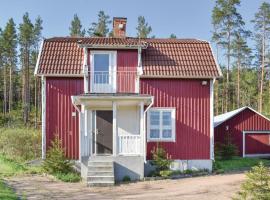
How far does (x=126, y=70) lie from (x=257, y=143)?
38.6 ft

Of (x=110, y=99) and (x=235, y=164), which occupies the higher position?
(x=110, y=99)

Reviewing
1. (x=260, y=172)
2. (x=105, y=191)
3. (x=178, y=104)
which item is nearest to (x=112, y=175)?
(x=105, y=191)

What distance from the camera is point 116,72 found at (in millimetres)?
19625

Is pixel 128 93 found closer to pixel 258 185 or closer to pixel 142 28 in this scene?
pixel 258 185

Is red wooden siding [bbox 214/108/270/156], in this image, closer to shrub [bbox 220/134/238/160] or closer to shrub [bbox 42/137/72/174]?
shrub [bbox 220/134/238/160]

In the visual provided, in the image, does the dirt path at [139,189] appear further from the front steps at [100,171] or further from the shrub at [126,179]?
the shrub at [126,179]

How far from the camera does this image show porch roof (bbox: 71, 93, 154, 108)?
17.5 meters

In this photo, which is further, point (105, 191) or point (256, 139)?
point (256, 139)

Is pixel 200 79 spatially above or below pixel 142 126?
above

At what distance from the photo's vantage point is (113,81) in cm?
1948

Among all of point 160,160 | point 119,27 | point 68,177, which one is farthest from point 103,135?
point 119,27

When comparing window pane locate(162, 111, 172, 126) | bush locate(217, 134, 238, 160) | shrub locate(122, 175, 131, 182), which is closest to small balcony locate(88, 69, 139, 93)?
window pane locate(162, 111, 172, 126)

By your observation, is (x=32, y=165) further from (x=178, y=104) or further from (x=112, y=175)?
(x=178, y=104)

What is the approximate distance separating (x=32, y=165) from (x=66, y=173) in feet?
8.94
